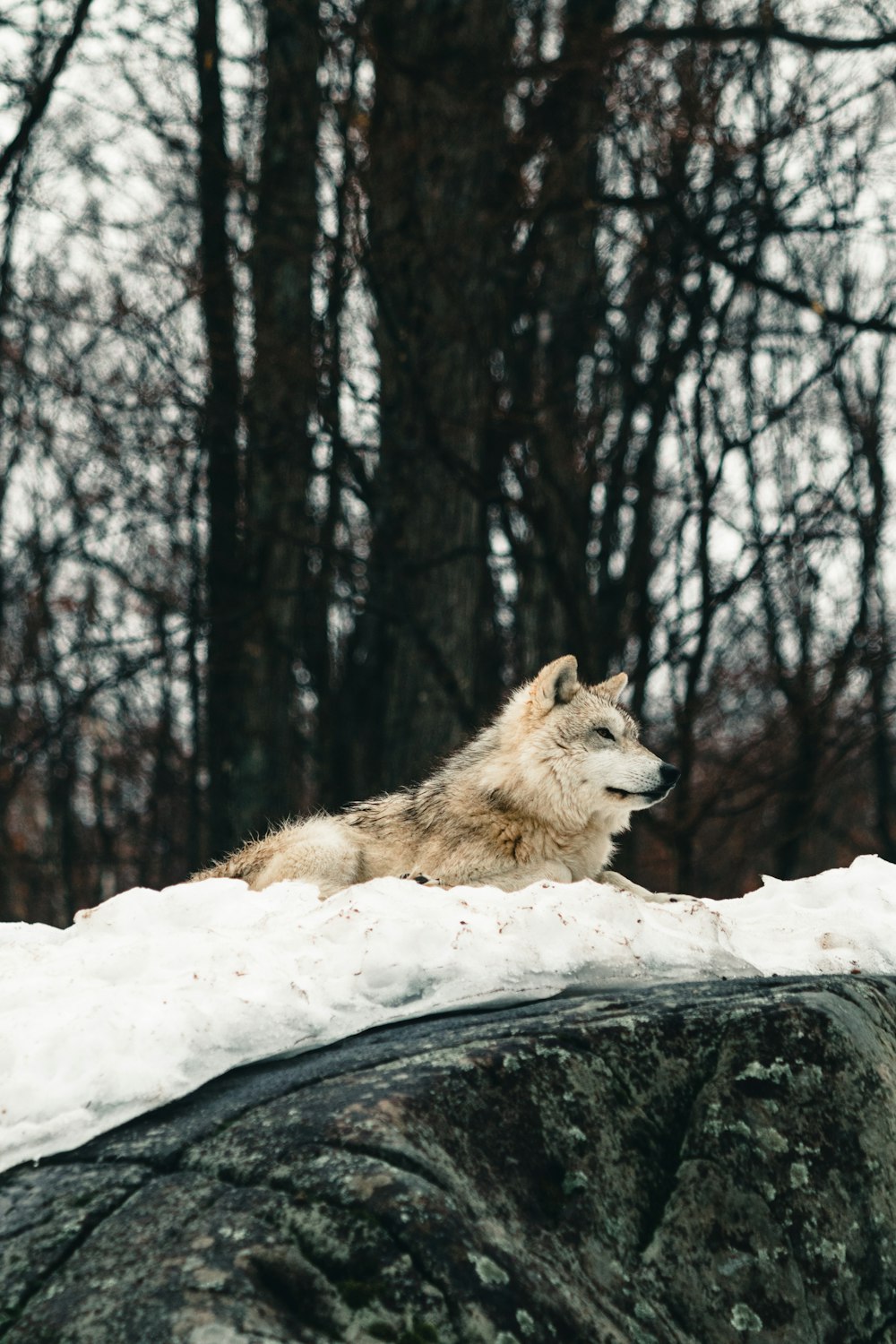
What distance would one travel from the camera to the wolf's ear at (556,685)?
8117 mm

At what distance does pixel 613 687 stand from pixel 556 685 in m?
0.57

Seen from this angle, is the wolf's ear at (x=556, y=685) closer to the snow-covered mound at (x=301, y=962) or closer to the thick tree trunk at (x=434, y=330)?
the snow-covered mound at (x=301, y=962)

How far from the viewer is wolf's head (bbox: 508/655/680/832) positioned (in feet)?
25.2

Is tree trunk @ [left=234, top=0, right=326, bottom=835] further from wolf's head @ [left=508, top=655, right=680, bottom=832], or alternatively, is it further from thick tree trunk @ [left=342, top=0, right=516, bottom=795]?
wolf's head @ [left=508, top=655, right=680, bottom=832]

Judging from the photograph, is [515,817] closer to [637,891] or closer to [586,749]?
[586,749]

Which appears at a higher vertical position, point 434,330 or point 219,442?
point 434,330

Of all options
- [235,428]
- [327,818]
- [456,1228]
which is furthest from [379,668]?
[456,1228]

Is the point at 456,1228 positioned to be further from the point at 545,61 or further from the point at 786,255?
the point at 786,255

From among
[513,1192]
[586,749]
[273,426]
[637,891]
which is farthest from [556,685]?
[273,426]

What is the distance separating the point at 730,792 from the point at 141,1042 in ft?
35.2

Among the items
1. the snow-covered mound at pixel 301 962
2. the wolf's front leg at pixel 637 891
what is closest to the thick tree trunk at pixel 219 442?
the wolf's front leg at pixel 637 891

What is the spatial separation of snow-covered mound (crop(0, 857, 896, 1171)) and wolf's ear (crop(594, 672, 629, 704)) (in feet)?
7.82

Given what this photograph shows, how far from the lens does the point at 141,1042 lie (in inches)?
164

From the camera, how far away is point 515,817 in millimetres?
7715
